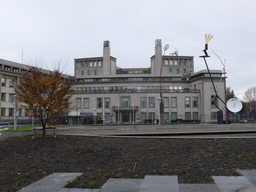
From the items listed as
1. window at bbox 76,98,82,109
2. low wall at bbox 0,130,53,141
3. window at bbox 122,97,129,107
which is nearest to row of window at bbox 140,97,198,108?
window at bbox 122,97,129,107

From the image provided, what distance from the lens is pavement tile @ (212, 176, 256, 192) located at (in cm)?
713

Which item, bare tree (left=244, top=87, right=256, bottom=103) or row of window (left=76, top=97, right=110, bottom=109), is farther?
bare tree (left=244, top=87, right=256, bottom=103)

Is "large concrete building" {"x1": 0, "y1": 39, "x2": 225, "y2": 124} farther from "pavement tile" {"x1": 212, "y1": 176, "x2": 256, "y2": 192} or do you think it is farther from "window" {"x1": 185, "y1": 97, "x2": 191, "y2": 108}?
"pavement tile" {"x1": 212, "y1": 176, "x2": 256, "y2": 192}

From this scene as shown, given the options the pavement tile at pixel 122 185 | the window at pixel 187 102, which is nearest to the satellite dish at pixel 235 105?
the pavement tile at pixel 122 185

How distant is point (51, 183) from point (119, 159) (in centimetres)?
411

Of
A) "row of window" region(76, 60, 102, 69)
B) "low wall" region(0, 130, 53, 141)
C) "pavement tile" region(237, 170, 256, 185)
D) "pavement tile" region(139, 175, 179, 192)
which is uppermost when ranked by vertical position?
"row of window" region(76, 60, 102, 69)

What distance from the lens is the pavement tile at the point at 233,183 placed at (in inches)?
281

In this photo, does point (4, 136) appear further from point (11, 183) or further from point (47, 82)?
point (11, 183)

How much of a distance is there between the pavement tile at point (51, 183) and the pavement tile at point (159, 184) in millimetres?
2659

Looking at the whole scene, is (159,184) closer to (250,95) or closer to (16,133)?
(16,133)

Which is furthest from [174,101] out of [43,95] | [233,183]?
[233,183]

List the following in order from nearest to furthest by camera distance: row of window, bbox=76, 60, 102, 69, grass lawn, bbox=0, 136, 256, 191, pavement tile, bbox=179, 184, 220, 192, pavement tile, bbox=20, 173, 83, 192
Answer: pavement tile, bbox=179, 184, 220, 192 → pavement tile, bbox=20, 173, 83, 192 → grass lawn, bbox=0, 136, 256, 191 → row of window, bbox=76, 60, 102, 69

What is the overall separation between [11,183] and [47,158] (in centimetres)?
393

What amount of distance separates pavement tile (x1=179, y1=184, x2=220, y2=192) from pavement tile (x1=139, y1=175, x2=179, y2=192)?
206 mm
